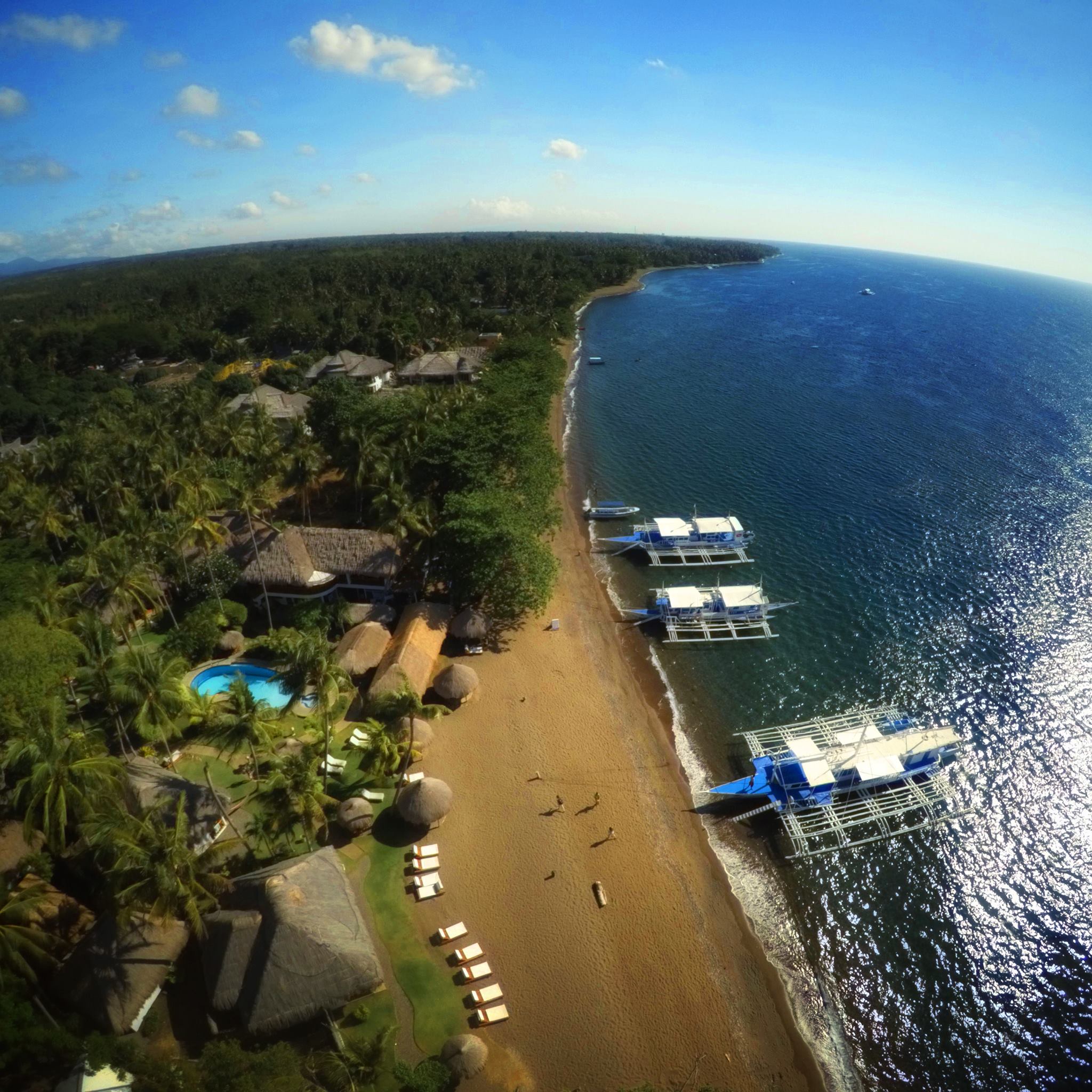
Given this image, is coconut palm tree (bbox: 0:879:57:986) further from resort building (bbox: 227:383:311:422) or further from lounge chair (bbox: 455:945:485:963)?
resort building (bbox: 227:383:311:422)

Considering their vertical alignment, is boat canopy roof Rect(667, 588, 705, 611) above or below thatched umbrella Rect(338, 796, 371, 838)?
above

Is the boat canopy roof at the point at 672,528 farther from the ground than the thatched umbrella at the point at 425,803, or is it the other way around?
the boat canopy roof at the point at 672,528

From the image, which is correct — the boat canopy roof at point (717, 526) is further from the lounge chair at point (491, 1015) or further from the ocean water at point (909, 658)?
the lounge chair at point (491, 1015)

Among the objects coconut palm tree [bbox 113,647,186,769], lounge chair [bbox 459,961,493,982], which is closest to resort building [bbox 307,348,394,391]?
coconut palm tree [bbox 113,647,186,769]

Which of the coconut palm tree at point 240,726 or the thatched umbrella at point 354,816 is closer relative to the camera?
the coconut palm tree at point 240,726

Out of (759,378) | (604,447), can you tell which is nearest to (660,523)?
(604,447)

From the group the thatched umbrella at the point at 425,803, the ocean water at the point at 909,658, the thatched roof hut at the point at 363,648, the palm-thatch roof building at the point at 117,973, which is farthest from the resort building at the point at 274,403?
the palm-thatch roof building at the point at 117,973
